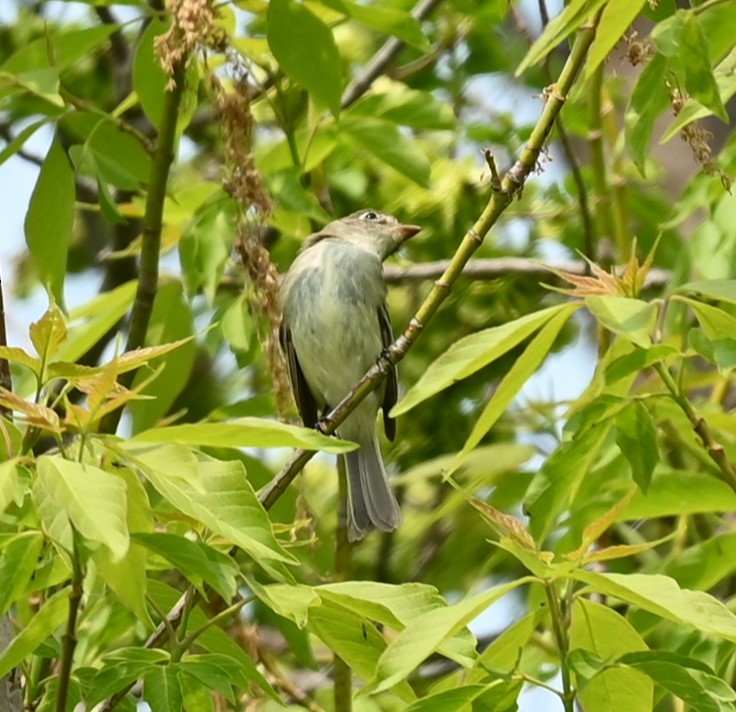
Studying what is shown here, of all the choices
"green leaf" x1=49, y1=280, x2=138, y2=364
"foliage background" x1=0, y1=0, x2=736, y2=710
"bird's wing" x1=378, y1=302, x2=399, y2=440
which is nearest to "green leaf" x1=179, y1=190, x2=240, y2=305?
"foliage background" x1=0, y1=0, x2=736, y2=710

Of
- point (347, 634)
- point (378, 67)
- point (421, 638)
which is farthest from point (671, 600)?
point (378, 67)

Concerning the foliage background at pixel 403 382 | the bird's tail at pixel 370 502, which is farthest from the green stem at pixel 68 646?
the bird's tail at pixel 370 502

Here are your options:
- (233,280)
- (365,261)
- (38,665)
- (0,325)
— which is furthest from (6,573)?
(365,261)

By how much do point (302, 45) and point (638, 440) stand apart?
0.97m

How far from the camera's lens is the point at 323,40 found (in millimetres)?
2762

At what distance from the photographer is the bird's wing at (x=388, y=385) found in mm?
4234

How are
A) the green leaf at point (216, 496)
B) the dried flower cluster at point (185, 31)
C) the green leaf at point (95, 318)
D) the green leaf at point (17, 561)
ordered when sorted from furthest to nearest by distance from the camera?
the green leaf at point (95, 318)
the dried flower cluster at point (185, 31)
the green leaf at point (17, 561)
the green leaf at point (216, 496)

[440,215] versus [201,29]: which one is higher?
[201,29]

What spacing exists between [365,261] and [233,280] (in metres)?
0.58

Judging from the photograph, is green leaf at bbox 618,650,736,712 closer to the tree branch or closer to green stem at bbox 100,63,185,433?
the tree branch

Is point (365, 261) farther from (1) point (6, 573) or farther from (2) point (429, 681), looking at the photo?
(1) point (6, 573)

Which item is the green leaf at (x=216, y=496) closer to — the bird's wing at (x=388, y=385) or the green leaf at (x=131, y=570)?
the green leaf at (x=131, y=570)

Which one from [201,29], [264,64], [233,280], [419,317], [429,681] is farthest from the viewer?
[429,681]

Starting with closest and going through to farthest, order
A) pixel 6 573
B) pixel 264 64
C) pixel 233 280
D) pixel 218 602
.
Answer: pixel 6 573 < pixel 218 602 < pixel 264 64 < pixel 233 280
